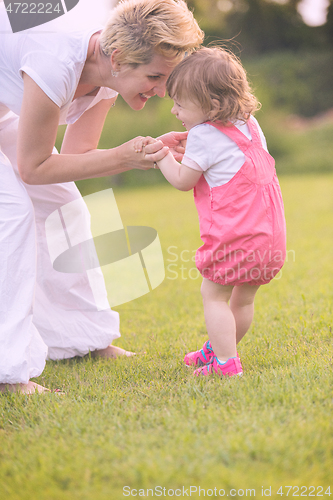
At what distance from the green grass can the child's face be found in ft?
3.05

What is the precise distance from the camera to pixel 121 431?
1.42 metres

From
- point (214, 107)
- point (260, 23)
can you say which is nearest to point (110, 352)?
point (214, 107)

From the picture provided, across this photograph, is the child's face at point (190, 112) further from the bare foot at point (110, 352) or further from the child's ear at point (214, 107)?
the bare foot at point (110, 352)

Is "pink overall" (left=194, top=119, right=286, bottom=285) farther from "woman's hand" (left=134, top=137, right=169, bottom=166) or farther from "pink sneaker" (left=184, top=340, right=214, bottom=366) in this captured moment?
"pink sneaker" (left=184, top=340, right=214, bottom=366)

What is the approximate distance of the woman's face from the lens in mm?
1766

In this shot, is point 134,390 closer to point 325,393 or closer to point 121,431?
point 121,431

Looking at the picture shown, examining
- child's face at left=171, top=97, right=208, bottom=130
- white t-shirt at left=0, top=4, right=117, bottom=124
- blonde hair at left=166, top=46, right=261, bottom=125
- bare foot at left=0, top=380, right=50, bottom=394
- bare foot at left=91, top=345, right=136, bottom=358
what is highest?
white t-shirt at left=0, top=4, right=117, bottom=124

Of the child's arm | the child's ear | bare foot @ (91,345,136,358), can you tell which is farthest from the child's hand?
bare foot @ (91,345,136,358)

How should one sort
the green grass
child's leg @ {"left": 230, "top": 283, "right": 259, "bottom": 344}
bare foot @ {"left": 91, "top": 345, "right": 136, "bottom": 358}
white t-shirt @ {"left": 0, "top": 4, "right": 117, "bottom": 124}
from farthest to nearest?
bare foot @ {"left": 91, "top": 345, "right": 136, "bottom": 358}, child's leg @ {"left": 230, "top": 283, "right": 259, "bottom": 344}, white t-shirt @ {"left": 0, "top": 4, "right": 117, "bottom": 124}, the green grass

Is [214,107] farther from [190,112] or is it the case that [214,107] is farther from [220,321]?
[220,321]

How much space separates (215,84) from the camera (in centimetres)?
165

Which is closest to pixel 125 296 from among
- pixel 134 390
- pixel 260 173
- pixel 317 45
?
pixel 134 390

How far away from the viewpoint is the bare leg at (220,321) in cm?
177

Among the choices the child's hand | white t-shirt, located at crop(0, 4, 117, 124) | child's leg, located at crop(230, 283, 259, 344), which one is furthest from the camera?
child's leg, located at crop(230, 283, 259, 344)
